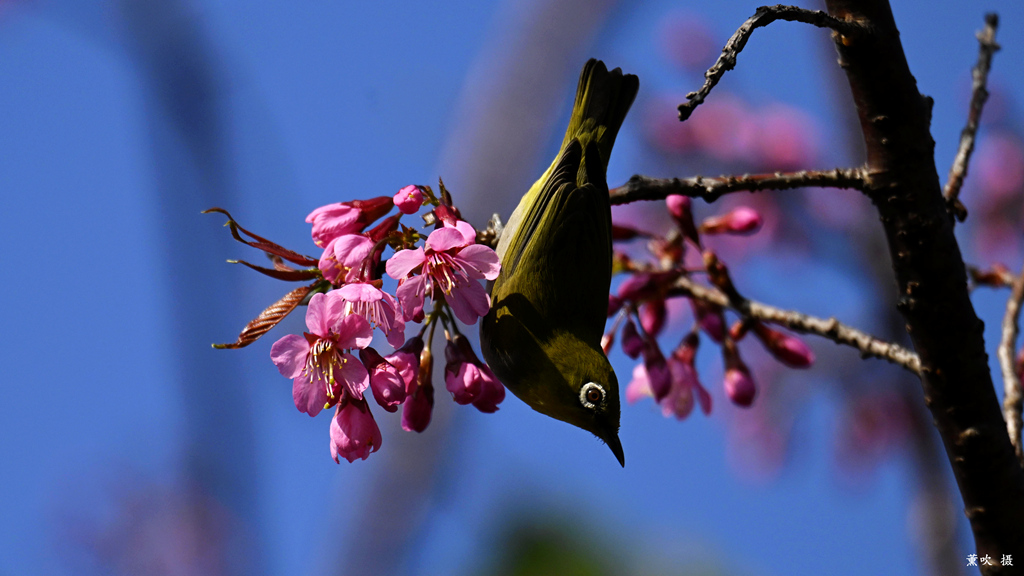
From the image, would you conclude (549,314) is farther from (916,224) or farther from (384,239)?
(916,224)

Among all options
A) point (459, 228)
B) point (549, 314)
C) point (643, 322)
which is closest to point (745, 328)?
point (643, 322)

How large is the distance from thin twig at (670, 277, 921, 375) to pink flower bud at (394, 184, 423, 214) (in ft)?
4.46

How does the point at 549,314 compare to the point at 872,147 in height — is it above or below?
below

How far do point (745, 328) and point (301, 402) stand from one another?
1.90 m

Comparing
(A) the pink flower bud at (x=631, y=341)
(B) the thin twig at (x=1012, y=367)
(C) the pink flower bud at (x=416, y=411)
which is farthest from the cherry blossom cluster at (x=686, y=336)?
(C) the pink flower bud at (x=416, y=411)

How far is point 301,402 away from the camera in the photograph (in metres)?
2.08

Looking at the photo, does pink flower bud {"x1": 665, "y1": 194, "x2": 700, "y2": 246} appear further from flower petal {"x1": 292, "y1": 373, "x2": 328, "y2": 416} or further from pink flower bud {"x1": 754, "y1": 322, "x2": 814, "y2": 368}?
flower petal {"x1": 292, "y1": 373, "x2": 328, "y2": 416}

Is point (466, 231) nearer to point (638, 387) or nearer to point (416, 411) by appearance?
point (416, 411)

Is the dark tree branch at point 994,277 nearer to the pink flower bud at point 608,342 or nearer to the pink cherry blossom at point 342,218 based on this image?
the pink flower bud at point 608,342

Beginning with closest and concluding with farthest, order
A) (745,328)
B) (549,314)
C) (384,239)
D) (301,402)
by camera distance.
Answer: (301,402), (384,239), (549,314), (745,328)

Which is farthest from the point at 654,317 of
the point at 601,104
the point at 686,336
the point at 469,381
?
the point at 469,381

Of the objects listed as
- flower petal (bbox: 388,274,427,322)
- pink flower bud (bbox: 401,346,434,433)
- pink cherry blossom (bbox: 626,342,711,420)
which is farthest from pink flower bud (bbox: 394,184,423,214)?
pink cherry blossom (bbox: 626,342,711,420)

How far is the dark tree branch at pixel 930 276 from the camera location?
2070 mm

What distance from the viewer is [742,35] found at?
5.64 ft
